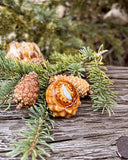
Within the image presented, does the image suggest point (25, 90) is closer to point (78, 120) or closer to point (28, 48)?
point (78, 120)

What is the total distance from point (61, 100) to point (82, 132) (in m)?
0.23

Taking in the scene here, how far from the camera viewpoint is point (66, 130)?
2.96ft

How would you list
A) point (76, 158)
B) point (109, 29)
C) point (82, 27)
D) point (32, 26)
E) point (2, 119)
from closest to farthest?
point (76, 158)
point (2, 119)
point (32, 26)
point (82, 27)
point (109, 29)

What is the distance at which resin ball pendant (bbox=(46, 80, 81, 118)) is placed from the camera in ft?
2.87

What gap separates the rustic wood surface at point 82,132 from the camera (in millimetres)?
825

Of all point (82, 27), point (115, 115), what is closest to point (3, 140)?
point (115, 115)

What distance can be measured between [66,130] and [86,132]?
120mm

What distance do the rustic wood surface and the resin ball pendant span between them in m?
0.09

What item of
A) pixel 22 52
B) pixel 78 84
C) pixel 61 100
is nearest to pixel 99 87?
pixel 78 84

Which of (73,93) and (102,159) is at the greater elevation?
(73,93)

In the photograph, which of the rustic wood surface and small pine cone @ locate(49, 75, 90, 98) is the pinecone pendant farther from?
the rustic wood surface

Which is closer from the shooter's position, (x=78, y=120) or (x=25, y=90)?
(x=25, y=90)

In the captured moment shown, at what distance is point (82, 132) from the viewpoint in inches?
35.9

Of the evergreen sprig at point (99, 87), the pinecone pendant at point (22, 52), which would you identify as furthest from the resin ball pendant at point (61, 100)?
the pinecone pendant at point (22, 52)
